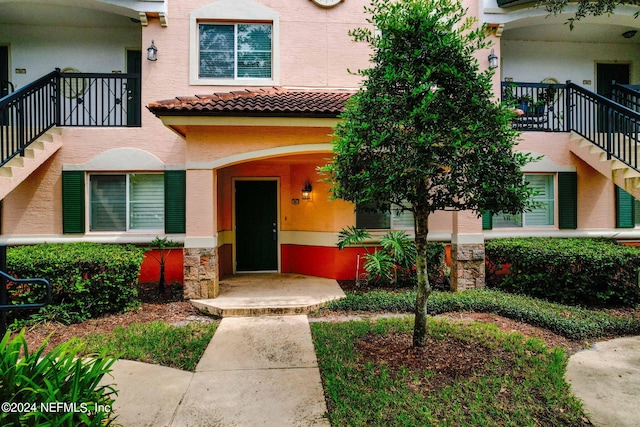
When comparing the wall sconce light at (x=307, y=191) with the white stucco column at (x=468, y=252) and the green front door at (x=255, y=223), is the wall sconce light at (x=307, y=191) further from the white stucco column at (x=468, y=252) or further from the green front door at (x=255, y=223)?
the white stucco column at (x=468, y=252)

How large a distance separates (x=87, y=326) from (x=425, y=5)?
6647 millimetres

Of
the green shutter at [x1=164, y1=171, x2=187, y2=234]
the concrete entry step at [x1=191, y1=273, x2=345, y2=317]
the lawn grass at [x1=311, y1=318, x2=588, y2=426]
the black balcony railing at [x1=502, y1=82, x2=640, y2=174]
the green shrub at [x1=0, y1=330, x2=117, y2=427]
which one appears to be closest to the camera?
the green shrub at [x1=0, y1=330, x2=117, y2=427]

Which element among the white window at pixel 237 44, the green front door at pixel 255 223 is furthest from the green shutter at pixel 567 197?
the white window at pixel 237 44

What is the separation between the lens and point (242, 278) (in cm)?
842

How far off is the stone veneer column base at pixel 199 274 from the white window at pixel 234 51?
4.58 m

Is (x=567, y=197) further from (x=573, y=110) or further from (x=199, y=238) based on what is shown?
(x=199, y=238)

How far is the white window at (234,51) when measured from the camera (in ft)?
27.5

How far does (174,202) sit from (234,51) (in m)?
4.02

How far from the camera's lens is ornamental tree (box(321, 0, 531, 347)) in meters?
3.77

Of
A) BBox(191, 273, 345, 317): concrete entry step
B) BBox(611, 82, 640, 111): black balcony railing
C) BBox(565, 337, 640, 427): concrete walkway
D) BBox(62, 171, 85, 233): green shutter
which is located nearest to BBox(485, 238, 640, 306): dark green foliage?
BBox(565, 337, 640, 427): concrete walkway

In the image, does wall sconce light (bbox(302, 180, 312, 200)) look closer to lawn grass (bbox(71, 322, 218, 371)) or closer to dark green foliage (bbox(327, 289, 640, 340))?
dark green foliage (bbox(327, 289, 640, 340))

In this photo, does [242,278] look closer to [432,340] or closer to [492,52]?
[432,340]

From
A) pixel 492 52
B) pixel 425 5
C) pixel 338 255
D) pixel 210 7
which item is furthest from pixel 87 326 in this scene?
pixel 492 52

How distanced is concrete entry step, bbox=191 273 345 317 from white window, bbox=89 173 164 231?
234 centimetres
